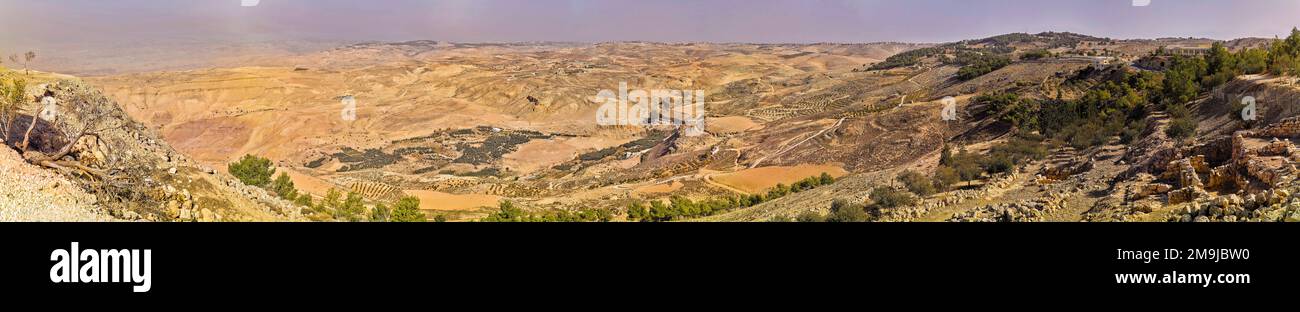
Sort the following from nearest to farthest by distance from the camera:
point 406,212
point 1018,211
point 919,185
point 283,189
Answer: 1. point 1018,211
2. point 406,212
3. point 919,185
4. point 283,189

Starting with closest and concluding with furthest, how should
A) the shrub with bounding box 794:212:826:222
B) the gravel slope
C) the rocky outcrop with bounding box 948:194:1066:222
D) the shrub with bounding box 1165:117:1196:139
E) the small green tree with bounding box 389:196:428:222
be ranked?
the gravel slope
the rocky outcrop with bounding box 948:194:1066:222
the shrub with bounding box 794:212:826:222
the small green tree with bounding box 389:196:428:222
the shrub with bounding box 1165:117:1196:139

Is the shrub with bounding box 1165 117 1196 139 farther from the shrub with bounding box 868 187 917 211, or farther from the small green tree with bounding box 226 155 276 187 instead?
the small green tree with bounding box 226 155 276 187

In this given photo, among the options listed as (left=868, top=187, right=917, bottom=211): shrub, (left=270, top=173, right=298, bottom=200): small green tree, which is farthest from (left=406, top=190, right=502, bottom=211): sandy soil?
(left=868, top=187, right=917, bottom=211): shrub

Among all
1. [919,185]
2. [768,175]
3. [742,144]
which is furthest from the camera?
[742,144]

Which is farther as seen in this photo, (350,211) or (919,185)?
(919,185)

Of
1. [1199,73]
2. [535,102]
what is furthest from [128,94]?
[1199,73]

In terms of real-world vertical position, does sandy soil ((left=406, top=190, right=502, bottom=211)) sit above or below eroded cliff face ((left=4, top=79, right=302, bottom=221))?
below

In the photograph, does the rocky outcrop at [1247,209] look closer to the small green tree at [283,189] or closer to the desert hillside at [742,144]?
the desert hillside at [742,144]

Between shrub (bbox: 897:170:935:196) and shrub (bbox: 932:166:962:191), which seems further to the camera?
shrub (bbox: 932:166:962:191)

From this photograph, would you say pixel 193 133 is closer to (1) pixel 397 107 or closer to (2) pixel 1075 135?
(1) pixel 397 107

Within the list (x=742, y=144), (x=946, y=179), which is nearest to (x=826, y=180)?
(x=946, y=179)

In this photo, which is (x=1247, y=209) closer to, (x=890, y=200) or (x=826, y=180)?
(x=890, y=200)
